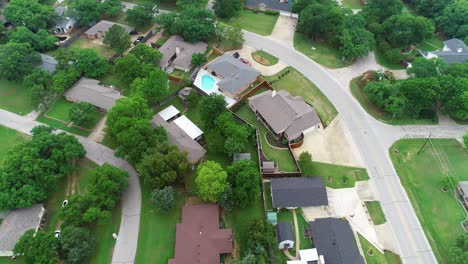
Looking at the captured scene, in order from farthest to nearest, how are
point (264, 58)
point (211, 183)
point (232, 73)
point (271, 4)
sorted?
point (271, 4) → point (264, 58) → point (232, 73) → point (211, 183)

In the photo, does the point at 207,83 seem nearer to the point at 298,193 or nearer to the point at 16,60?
the point at 298,193

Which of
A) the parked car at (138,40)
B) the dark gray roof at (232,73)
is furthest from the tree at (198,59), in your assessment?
the parked car at (138,40)

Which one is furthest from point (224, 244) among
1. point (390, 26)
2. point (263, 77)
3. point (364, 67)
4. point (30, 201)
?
point (390, 26)

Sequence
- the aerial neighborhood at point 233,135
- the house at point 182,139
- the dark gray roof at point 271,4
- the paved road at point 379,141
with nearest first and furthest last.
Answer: the aerial neighborhood at point 233,135 → the paved road at point 379,141 → the house at point 182,139 → the dark gray roof at point 271,4

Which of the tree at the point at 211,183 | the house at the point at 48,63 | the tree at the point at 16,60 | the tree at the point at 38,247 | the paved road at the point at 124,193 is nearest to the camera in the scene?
the tree at the point at 38,247

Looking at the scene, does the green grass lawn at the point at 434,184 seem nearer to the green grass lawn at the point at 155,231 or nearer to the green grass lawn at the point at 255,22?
the green grass lawn at the point at 155,231

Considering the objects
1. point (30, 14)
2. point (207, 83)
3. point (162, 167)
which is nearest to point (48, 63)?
point (30, 14)

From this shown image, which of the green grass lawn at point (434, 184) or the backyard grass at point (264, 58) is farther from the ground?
the backyard grass at point (264, 58)
